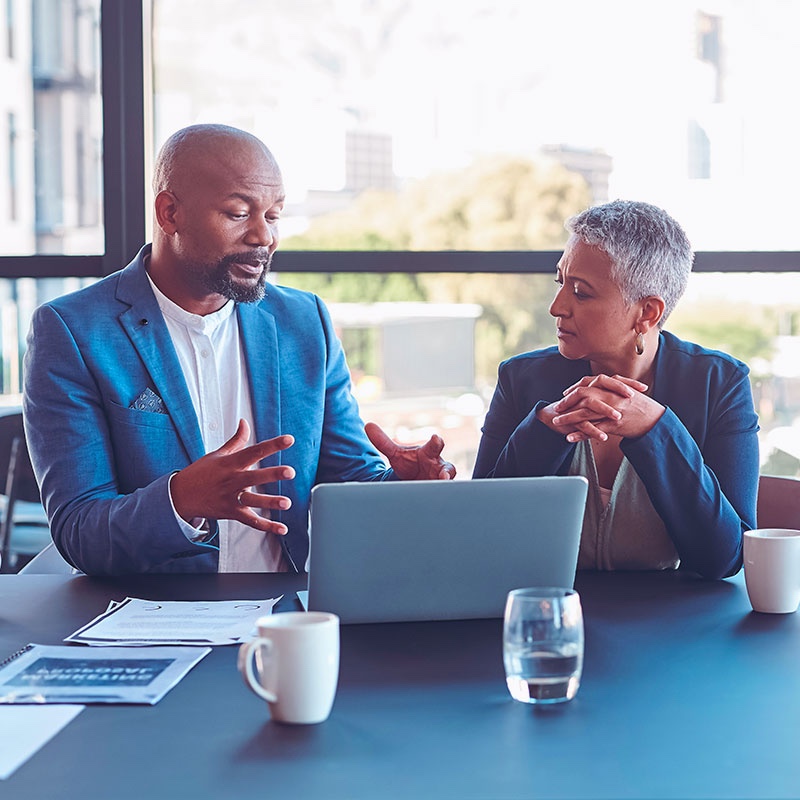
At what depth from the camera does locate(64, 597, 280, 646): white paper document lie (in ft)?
4.31

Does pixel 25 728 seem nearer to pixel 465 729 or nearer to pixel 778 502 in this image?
pixel 465 729

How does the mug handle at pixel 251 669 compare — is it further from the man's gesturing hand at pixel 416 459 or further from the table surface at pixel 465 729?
the man's gesturing hand at pixel 416 459

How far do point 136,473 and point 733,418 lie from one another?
1098mm

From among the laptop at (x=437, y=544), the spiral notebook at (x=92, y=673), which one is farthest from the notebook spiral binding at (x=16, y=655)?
the laptop at (x=437, y=544)

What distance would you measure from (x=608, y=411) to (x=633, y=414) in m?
0.05

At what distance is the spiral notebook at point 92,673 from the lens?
1112 mm

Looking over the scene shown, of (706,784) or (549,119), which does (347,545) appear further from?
(549,119)

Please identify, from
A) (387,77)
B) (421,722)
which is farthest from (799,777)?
(387,77)

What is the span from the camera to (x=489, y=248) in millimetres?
3127

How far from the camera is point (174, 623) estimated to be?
54.6 inches

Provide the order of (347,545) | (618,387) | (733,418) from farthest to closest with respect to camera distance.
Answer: (733,418) → (618,387) → (347,545)

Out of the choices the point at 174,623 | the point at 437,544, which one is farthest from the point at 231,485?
the point at 437,544

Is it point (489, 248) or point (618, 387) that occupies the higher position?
point (489, 248)

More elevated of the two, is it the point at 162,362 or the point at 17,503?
the point at 162,362
